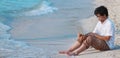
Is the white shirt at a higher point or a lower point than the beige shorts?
higher

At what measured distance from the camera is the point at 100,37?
7.04 metres

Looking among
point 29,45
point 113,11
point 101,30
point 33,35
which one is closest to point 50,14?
point 113,11

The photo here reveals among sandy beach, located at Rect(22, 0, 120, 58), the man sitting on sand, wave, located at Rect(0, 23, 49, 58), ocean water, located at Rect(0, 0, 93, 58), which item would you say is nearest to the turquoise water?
ocean water, located at Rect(0, 0, 93, 58)

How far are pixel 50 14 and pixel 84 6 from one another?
1.90m

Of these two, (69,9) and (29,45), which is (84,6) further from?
(29,45)

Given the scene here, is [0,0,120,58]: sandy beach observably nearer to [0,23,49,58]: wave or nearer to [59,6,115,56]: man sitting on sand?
[0,23,49,58]: wave

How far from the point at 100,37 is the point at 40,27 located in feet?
12.6

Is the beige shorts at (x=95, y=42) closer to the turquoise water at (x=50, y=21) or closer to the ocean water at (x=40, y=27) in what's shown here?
the ocean water at (x=40, y=27)

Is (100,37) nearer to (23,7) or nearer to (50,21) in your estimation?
(50,21)

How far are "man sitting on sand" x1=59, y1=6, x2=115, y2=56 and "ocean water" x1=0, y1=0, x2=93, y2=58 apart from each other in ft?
2.39

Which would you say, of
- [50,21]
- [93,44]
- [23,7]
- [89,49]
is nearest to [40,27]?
[50,21]

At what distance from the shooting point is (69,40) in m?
8.74

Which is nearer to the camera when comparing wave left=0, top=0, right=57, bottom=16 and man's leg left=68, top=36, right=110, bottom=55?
man's leg left=68, top=36, right=110, bottom=55

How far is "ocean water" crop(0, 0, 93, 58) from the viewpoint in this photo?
7.93m
